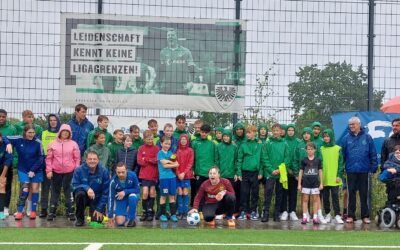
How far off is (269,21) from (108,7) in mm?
3039

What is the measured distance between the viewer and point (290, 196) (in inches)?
567

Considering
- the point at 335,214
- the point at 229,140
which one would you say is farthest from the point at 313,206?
the point at 229,140

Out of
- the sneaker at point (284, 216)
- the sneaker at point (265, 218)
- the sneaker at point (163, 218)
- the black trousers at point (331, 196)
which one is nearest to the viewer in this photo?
the sneaker at point (163, 218)

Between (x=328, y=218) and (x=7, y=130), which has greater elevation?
(x=7, y=130)

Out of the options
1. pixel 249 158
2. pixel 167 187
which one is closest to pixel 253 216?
pixel 249 158

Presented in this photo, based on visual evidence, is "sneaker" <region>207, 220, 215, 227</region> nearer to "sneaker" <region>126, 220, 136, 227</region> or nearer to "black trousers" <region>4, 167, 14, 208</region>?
"sneaker" <region>126, 220, 136, 227</region>

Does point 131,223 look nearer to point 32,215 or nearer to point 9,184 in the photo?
point 32,215

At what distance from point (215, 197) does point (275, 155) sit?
5.25ft

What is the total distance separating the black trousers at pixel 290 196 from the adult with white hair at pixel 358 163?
3.31 ft

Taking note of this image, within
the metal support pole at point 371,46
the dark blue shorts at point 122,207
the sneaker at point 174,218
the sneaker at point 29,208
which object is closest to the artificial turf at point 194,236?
the dark blue shorts at point 122,207

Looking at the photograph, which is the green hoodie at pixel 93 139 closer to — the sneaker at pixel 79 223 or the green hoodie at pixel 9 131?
the green hoodie at pixel 9 131

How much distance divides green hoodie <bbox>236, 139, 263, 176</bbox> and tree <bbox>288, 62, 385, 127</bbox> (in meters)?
1.15

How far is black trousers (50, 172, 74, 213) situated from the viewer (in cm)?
1351

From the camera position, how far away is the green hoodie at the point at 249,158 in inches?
556
